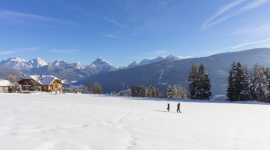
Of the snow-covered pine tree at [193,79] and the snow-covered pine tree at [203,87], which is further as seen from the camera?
the snow-covered pine tree at [193,79]

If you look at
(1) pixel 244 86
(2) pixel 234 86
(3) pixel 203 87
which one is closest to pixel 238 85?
(2) pixel 234 86

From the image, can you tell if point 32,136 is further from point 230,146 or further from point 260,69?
point 260,69

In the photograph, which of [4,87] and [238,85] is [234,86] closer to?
[238,85]

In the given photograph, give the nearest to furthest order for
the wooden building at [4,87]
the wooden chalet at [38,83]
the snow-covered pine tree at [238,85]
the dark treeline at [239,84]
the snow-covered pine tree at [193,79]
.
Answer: the snow-covered pine tree at [238,85] < the dark treeline at [239,84] < the snow-covered pine tree at [193,79] < the wooden building at [4,87] < the wooden chalet at [38,83]

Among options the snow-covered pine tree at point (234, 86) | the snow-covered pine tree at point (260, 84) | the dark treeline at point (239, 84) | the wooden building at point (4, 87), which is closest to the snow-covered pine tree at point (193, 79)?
the dark treeline at point (239, 84)

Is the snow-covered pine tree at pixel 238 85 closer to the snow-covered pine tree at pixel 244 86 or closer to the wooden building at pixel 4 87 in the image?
the snow-covered pine tree at pixel 244 86

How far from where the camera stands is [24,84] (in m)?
91.3

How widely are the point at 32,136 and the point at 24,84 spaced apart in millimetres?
92691

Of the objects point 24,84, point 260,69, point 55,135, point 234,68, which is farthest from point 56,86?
point 55,135

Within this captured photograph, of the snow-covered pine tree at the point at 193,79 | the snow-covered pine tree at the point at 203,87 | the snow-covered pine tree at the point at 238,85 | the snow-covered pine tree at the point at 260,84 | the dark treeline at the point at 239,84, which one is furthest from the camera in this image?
the snow-covered pine tree at the point at 193,79

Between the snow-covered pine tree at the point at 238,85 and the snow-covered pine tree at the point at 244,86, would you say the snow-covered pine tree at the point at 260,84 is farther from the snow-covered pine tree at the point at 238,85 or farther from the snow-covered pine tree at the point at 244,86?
the snow-covered pine tree at the point at 244,86

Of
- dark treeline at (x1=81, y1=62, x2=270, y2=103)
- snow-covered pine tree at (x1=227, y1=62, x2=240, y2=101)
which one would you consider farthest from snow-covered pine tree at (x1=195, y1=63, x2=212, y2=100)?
snow-covered pine tree at (x1=227, y1=62, x2=240, y2=101)

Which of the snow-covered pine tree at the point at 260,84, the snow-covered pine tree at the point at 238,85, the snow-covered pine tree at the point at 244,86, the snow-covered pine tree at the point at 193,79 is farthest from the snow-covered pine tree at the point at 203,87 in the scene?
the snow-covered pine tree at the point at 260,84

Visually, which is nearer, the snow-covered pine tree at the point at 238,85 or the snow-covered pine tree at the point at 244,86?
the snow-covered pine tree at the point at 244,86
